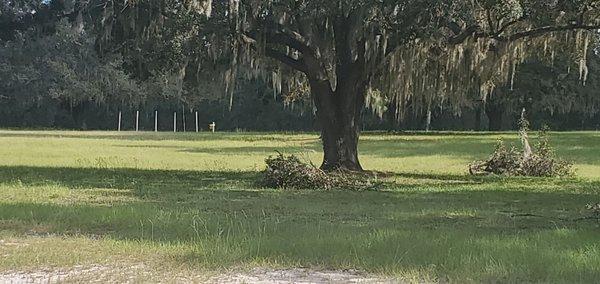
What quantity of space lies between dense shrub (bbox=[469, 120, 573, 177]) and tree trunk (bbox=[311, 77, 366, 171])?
3736 millimetres

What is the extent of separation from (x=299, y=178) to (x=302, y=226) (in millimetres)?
6286

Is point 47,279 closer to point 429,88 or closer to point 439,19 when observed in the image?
point 439,19

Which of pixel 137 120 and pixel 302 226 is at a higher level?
pixel 137 120

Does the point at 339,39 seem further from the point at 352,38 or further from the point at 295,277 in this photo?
the point at 295,277

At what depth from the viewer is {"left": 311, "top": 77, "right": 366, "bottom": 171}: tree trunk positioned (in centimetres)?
1802

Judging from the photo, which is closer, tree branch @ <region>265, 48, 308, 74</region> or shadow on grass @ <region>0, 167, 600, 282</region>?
shadow on grass @ <region>0, 167, 600, 282</region>

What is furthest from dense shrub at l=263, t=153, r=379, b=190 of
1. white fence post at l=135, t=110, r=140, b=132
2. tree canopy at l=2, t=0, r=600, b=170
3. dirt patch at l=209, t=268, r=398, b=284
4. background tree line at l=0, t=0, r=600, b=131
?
white fence post at l=135, t=110, r=140, b=132

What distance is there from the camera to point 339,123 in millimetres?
18125

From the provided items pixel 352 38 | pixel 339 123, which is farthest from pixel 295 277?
pixel 339 123

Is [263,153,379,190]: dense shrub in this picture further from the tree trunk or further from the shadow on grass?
the tree trunk

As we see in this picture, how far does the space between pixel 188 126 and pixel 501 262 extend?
224ft

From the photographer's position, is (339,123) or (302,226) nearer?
(302,226)

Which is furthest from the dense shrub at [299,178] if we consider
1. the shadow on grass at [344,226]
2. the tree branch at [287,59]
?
the tree branch at [287,59]

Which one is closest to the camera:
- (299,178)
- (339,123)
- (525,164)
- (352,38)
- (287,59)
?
(299,178)
